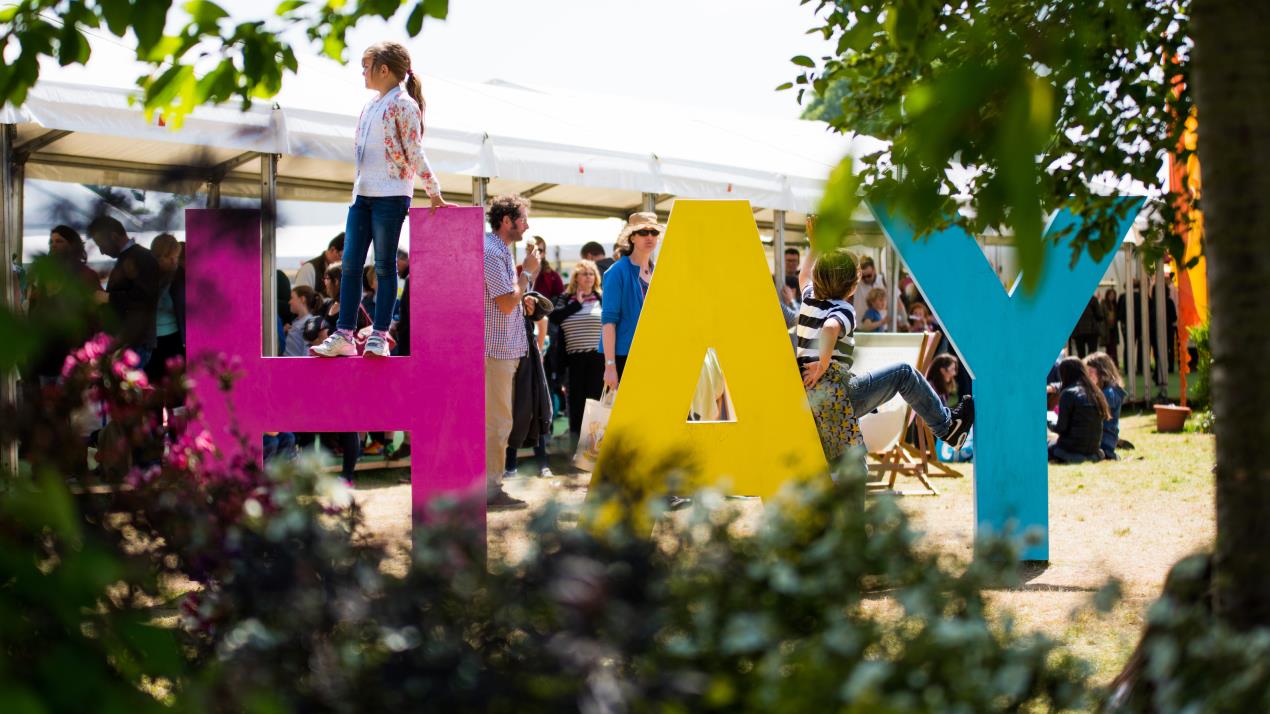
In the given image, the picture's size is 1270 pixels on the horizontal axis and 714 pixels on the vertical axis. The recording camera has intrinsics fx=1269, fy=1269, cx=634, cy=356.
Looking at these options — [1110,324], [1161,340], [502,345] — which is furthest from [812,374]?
[1110,324]

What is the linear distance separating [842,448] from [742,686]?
4.36 m

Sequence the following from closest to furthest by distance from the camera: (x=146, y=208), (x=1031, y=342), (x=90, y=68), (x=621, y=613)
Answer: (x=621, y=613), (x=146, y=208), (x=1031, y=342), (x=90, y=68)

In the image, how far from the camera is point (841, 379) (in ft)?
19.7

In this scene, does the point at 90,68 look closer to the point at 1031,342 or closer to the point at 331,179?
the point at 331,179

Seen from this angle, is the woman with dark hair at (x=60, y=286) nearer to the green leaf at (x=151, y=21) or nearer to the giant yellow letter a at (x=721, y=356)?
the green leaf at (x=151, y=21)

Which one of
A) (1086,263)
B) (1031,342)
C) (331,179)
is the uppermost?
(331,179)

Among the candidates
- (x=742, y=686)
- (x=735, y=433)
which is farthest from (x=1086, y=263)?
(x=742, y=686)

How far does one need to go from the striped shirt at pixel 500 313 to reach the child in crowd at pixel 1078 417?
5.49 metres

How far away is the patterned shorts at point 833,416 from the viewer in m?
5.91

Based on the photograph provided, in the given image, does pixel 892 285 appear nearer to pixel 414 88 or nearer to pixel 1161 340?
pixel 1161 340

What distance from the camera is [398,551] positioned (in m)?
1.95

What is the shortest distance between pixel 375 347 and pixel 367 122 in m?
1.15

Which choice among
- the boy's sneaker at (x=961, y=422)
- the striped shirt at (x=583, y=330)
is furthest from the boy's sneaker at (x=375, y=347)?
the striped shirt at (x=583, y=330)

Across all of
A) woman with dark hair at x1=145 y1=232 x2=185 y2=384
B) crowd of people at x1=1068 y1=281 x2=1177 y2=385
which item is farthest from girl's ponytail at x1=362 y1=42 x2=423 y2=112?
crowd of people at x1=1068 y1=281 x2=1177 y2=385
